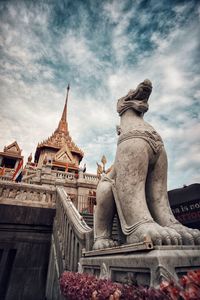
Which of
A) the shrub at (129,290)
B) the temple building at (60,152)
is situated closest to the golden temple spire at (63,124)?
the temple building at (60,152)

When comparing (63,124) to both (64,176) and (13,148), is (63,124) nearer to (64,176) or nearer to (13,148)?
(13,148)

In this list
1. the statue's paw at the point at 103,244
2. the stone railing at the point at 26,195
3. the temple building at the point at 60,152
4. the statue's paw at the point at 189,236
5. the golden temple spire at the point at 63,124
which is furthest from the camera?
the golden temple spire at the point at 63,124

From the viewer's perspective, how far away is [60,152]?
25328 mm

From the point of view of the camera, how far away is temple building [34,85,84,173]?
79.6 ft

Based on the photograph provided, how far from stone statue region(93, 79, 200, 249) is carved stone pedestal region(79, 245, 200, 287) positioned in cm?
24

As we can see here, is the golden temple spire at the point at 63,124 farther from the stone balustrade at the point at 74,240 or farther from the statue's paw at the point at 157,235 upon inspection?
the statue's paw at the point at 157,235

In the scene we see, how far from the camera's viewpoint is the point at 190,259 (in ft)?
4.55

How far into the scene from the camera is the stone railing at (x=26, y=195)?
5645mm

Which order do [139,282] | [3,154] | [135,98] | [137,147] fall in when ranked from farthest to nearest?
[3,154]
[135,98]
[137,147]
[139,282]

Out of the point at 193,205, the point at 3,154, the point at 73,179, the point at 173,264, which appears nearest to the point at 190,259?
the point at 173,264

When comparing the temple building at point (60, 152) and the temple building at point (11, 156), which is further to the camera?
the temple building at point (11, 156)

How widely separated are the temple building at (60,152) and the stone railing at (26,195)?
1671 centimetres

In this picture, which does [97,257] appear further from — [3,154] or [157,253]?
[3,154]

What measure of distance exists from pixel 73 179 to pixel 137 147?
13.1 m
